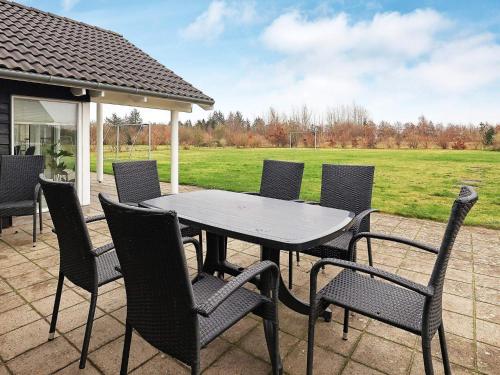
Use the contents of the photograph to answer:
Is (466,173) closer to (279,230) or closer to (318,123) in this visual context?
(279,230)

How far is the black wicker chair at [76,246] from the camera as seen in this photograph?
5.99 ft

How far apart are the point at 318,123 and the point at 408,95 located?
9.98 metres

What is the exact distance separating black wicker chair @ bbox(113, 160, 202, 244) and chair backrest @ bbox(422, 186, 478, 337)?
200 cm

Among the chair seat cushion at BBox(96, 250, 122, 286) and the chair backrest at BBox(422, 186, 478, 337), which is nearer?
the chair backrest at BBox(422, 186, 478, 337)

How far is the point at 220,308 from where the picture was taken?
68.4 inches

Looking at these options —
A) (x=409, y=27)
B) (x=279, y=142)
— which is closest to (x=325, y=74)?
(x=279, y=142)

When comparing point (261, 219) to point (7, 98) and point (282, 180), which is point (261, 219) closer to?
point (282, 180)

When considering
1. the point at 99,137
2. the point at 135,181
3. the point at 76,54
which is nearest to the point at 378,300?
the point at 135,181

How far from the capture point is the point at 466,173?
12.5m

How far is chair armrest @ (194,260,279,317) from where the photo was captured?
1337 millimetres

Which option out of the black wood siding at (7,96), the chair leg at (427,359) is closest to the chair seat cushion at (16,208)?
the black wood siding at (7,96)

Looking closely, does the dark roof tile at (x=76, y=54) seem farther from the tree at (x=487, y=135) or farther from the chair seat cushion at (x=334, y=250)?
the tree at (x=487, y=135)

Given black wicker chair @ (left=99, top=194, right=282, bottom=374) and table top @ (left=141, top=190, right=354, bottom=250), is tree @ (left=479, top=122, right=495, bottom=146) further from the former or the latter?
black wicker chair @ (left=99, top=194, right=282, bottom=374)

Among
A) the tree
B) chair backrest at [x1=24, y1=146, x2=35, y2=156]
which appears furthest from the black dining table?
the tree
